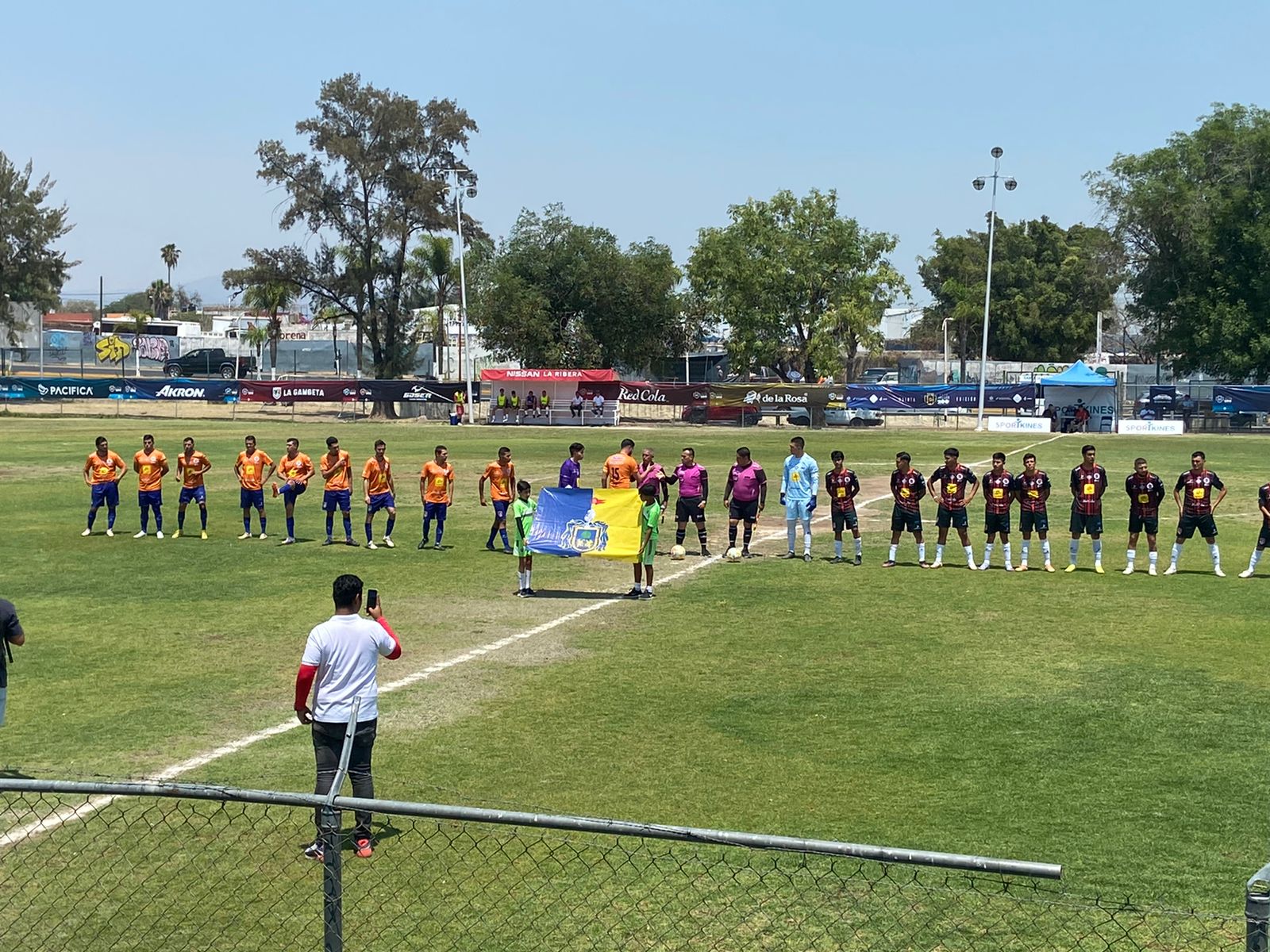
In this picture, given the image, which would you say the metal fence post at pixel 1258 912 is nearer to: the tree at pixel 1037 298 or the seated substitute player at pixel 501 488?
the seated substitute player at pixel 501 488

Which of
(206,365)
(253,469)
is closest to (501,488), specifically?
(253,469)

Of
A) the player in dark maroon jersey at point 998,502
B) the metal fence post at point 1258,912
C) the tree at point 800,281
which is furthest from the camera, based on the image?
the tree at point 800,281

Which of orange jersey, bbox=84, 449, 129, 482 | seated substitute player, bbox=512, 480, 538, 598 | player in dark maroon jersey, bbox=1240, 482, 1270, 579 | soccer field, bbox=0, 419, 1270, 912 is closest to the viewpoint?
soccer field, bbox=0, 419, 1270, 912

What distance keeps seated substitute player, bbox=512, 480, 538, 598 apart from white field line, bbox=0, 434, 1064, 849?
1.18 metres

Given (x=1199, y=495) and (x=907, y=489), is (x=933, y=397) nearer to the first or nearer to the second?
(x=907, y=489)

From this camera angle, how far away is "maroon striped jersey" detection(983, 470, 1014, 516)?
22281 mm

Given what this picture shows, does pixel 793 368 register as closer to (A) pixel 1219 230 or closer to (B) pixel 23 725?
(A) pixel 1219 230

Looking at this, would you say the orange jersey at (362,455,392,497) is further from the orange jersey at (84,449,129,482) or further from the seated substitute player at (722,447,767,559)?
the seated substitute player at (722,447,767,559)

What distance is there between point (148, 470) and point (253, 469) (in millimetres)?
2300

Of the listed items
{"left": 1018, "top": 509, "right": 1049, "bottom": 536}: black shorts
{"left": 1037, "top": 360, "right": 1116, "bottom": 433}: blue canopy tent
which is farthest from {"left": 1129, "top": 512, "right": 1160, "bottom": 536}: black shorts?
{"left": 1037, "top": 360, "right": 1116, "bottom": 433}: blue canopy tent

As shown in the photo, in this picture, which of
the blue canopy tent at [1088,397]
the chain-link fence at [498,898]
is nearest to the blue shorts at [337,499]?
the chain-link fence at [498,898]

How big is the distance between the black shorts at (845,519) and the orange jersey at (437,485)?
7.01 meters

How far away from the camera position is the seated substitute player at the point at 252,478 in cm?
2492

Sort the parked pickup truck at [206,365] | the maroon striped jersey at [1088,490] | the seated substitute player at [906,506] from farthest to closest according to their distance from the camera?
the parked pickup truck at [206,365] → the seated substitute player at [906,506] → the maroon striped jersey at [1088,490]
